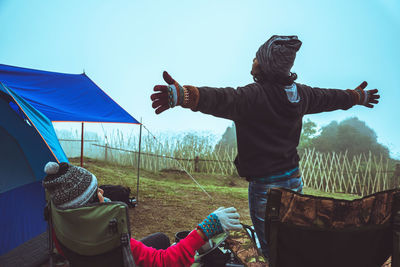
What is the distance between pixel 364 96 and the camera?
193cm

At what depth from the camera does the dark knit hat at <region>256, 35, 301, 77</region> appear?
4.76ft

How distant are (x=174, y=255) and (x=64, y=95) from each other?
3.44 metres

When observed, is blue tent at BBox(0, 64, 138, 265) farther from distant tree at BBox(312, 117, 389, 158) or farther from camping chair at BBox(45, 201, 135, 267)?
distant tree at BBox(312, 117, 389, 158)

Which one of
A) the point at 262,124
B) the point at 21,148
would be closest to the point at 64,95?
the point at 21,148

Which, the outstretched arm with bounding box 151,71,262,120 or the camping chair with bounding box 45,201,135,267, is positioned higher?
the outstretched arm with bounding box 151,71,262,120

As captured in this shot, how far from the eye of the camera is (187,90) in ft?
4.00

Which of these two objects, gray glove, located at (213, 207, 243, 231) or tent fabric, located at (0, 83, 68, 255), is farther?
tent fabric, located at (0, 83, 68, 255)

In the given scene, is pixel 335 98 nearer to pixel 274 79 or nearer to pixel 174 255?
pixel 274 79

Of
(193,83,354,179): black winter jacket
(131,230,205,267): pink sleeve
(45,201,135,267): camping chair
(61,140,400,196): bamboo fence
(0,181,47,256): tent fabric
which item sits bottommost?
(61,140,400,196): bamboo fence

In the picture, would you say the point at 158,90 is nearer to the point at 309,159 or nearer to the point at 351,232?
the point at 351,232

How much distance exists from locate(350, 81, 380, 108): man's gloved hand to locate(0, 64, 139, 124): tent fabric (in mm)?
3200

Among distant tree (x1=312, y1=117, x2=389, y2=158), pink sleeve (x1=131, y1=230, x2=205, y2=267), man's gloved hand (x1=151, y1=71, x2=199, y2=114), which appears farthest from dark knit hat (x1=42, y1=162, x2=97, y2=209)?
distant tree (x1=312, y1=117, x2=389, y2=158)

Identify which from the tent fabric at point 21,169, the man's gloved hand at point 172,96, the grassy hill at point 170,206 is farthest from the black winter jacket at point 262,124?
the grassy hill at point 170,206

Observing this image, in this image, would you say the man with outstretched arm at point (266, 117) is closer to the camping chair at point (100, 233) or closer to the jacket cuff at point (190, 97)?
the jacket cuff at point (190, 97)
